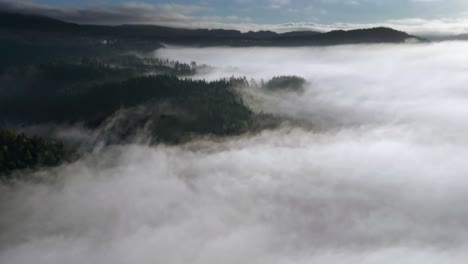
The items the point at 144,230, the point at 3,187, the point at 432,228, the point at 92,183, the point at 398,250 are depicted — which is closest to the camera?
the point at 398,250

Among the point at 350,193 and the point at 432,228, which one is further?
the point at 350,193

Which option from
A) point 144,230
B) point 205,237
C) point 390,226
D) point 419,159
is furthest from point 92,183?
point 419,159

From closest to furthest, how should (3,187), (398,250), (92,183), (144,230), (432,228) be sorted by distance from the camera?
(398,250) < (432,228) < (144,230) < (3,187) < (92,183)

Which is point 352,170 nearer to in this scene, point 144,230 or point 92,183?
point 144,230

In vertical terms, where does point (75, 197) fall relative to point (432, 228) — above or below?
below

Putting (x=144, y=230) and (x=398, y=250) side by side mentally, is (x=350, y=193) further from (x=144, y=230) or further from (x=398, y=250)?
Result: (x=144, y=230)

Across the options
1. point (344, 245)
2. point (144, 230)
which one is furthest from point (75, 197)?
point (344, 245)
